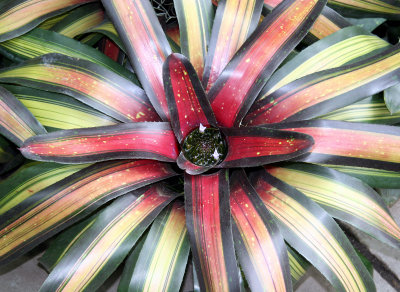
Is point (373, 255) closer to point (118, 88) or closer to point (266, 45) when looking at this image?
point (266, 45)

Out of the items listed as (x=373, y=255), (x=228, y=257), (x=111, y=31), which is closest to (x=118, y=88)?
(x=111, y=31)

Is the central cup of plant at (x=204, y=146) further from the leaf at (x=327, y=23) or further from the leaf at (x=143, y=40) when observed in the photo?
the leaf at (x=327, y=23)

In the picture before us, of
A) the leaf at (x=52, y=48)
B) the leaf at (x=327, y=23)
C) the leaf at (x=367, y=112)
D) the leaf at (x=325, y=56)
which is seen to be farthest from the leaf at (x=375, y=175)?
the leaf at (x=52, y=48)

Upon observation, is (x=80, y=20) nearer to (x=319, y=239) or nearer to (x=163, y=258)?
(x=163, y=258)

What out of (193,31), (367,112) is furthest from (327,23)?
(193,31)

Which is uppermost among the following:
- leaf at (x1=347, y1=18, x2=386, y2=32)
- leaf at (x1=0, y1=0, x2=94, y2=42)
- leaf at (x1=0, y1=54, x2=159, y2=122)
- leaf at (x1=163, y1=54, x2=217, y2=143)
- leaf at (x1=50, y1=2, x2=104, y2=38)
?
leaf at (x1=347, y1=18, x2=386, y2=32)

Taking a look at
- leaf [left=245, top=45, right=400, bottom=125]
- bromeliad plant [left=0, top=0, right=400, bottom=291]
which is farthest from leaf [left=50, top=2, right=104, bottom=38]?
leaf [left=245, top=45, right=400, bottom=125]

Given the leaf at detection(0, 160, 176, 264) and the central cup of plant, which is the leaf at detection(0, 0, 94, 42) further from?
the central cup of plant
